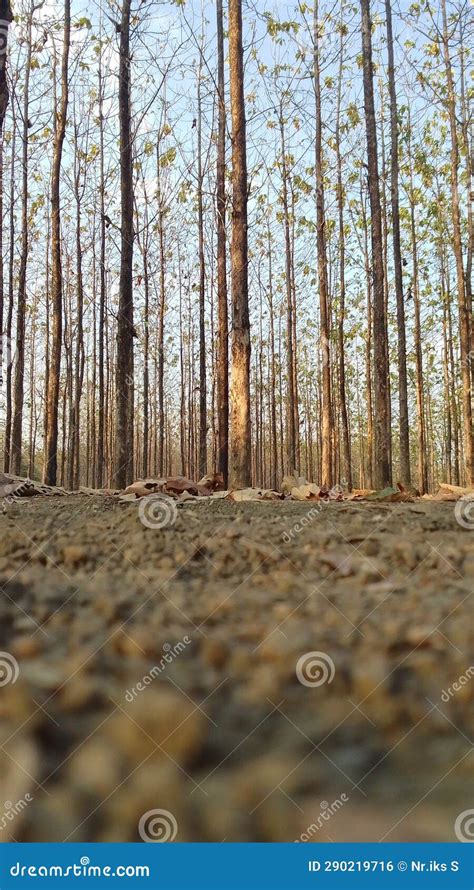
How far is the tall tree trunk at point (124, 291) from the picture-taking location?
25.5 feet

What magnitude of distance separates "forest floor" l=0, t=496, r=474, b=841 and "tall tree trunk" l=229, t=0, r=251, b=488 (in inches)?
197

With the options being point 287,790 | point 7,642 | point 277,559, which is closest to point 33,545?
point 277,559

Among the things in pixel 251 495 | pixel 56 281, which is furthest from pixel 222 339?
pixel 251 495

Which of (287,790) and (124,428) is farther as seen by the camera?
(124,428)

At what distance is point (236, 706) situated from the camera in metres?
0.86

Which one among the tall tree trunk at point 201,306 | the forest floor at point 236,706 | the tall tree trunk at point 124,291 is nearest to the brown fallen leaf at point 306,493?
the tall tree trunk at point 124,291

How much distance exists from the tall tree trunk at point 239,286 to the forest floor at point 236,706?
16.4 ft

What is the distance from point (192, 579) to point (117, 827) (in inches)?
38.5

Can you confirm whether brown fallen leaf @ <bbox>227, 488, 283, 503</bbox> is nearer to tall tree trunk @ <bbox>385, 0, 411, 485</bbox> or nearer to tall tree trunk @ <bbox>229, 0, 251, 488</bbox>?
tall tree trunk @ <bbox>229, 0, 251, 488</bbox>

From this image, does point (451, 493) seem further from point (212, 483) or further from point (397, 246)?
point (397, 246)

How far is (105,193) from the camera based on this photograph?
15242mm

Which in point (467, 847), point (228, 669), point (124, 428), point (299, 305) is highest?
point (299, 305)

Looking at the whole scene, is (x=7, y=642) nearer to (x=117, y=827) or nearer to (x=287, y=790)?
(x=117, y=827)

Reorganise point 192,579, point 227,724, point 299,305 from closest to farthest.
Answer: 1. point 227,724
2. point 192,579
3. point 299,305
